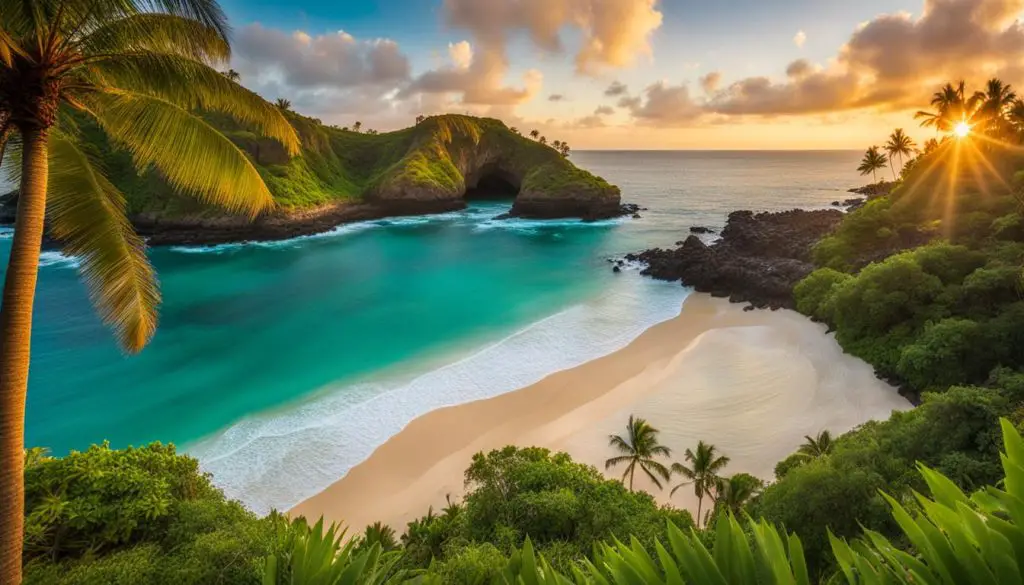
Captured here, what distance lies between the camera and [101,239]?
6.52m

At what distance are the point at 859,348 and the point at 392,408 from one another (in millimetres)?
19235

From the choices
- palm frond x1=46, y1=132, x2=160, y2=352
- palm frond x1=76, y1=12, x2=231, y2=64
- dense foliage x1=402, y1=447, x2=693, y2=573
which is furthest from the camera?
dense foliage x1=402, y1=447, x2=693, y2=573

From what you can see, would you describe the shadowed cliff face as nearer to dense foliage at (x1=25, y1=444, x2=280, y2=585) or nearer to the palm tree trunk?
dense foliage at (x1=25, y1=444, x2=280, y2=585)

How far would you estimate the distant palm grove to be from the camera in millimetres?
2205

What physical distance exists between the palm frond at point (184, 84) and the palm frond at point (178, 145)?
0.31 meters

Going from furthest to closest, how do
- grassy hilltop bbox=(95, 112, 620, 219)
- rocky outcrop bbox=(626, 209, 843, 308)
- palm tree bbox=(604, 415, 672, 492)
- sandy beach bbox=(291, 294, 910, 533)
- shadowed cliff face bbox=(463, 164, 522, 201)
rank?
1. shadowed cliff face bbox=(463, 164, 522, 201)
2. grassy hilltop bbox=(95, 112, 620, 219)
3. rocky outcrop bbox=(626, 209, 843, 308)
4. sandy beach bbox=(291, 294, 910, 533)
5. palm tree bbox=(604, 415, 672, 492)

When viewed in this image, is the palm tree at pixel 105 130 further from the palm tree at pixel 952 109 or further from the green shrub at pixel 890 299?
the palm tree at pixel 952 109

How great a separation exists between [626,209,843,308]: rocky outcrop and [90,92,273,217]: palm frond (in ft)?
95.9

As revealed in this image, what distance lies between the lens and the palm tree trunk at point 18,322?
4.95 m

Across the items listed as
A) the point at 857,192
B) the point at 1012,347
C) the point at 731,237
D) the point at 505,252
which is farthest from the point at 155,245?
the point at 857,192

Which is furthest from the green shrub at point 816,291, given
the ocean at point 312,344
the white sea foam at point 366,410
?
the ocean at point 312,344

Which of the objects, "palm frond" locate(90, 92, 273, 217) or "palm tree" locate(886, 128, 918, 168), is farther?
"palm tree" locate(886, 128, 918, 168)

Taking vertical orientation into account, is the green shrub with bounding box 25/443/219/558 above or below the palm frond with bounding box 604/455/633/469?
above

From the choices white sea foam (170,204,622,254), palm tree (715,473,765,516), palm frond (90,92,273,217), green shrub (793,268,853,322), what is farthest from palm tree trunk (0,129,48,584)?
white sea foam (170,204,622,254)
